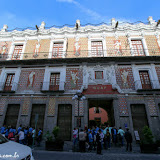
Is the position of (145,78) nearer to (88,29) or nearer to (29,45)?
(88,29)

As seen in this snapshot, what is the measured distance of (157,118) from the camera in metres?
11.5

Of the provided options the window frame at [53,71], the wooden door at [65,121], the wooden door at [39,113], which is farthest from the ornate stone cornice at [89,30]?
the wooden door at [65,121]

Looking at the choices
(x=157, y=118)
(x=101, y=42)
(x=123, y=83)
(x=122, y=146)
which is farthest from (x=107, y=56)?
(x=122, y=146)

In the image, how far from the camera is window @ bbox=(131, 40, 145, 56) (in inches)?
586

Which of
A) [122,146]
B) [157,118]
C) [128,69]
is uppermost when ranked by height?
[128,69]

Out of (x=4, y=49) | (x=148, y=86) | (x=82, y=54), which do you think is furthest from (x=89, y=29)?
(x=4, y=49)

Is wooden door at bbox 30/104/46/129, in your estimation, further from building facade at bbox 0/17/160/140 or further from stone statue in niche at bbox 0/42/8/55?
stone statue in niche at bbox 0/42/8/55

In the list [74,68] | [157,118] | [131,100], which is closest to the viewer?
[157,118]

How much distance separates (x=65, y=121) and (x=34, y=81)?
5.94 meters

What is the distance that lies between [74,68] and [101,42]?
5.53 meters

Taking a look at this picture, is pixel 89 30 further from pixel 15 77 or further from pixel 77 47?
pixel 15 77

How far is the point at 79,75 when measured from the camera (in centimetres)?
1391

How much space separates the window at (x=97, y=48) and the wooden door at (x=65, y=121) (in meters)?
7.32

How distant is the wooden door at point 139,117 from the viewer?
1155cm
